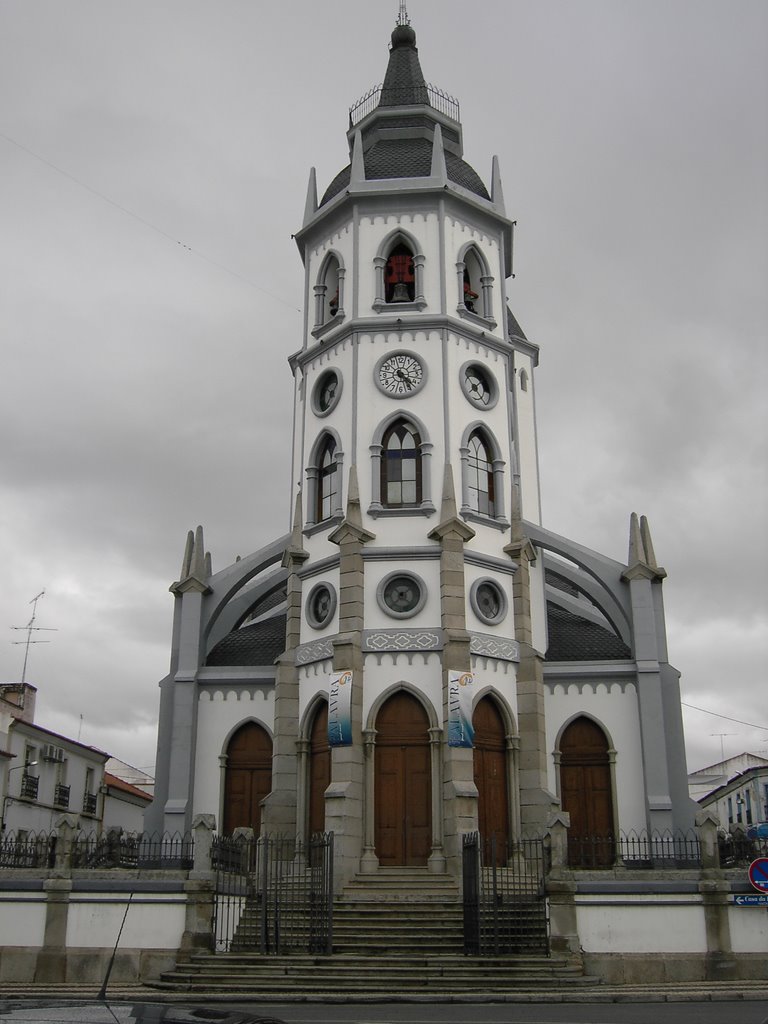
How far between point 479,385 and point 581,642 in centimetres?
774

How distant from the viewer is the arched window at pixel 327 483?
2933 cm

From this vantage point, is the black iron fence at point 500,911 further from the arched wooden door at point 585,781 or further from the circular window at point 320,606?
the circular window at point 320,606

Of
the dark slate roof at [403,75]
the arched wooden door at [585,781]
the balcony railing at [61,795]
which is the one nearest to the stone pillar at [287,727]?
the arched wooden door at [585,781]

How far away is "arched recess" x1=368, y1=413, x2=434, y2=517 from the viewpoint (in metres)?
28.0

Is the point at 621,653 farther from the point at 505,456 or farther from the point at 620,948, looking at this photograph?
the point at 620,948

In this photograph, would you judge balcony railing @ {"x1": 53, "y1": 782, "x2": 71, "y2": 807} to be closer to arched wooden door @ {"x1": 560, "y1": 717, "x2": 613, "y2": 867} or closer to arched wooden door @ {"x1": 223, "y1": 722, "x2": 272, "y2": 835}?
arched wooden door @ {"x1": 223, "y1": 722, "x2": 272, "y2": 835}

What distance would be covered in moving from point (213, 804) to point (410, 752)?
6.40 m

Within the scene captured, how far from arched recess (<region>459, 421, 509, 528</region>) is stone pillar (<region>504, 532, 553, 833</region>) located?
0.91 meters

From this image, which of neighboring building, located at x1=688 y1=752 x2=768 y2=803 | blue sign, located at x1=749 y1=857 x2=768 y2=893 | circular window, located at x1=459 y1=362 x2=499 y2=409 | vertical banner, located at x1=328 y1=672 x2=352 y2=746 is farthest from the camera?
neighboring building, located at x1=688 y1=752 x2=768 y2=803

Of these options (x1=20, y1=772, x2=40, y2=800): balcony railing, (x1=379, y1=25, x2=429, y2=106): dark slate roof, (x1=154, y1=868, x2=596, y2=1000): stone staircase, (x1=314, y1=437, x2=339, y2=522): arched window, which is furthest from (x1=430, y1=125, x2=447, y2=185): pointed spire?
(x1=20, y1=772, x2=40, y2=800): balcony railing

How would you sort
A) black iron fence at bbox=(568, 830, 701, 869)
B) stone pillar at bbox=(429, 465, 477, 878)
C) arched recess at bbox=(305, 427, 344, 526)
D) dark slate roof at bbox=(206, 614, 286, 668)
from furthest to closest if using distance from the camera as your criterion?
dark slate roof at bbox=(206, 614, 286, 668)
arched recess at bbox=(305, 427, 344, 526)
black iron fence at bbox=(568, 830, 701, 869)
stone pillar at bbox=(429, 465, 477, 878)

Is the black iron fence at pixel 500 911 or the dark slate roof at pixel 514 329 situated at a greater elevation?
the dark slate roof at pixel 514 329

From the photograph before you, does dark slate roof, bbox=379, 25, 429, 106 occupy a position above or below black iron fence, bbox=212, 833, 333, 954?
above

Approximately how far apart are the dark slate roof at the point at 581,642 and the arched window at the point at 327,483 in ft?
24.0
